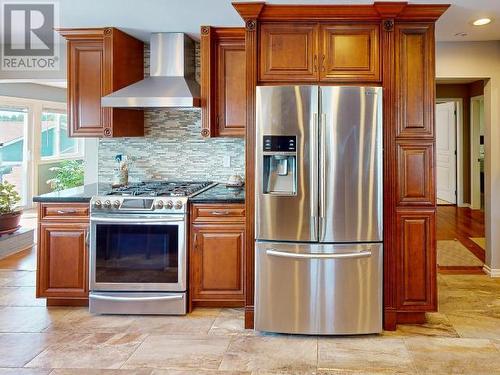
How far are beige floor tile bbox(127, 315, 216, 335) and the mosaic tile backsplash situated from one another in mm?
1466

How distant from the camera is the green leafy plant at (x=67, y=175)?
29.3 feet

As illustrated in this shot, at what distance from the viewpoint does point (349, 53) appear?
3.38m

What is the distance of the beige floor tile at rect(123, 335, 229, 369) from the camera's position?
2.84m

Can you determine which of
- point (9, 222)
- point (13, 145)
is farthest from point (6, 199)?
point (13, 145)

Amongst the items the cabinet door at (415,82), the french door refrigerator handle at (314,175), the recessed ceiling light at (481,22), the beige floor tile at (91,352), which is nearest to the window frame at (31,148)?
the beige floor tile at (91,352)

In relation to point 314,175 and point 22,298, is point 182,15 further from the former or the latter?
point 22,298

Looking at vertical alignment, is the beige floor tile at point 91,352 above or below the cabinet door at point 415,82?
below

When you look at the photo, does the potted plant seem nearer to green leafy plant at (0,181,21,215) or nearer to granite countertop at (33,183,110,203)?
green leafy plant at (0,181,21,215)

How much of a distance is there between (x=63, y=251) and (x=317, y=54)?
242 cm

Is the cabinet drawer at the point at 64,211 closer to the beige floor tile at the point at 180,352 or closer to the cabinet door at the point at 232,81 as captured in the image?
the beige floor tile at the point at 180,352

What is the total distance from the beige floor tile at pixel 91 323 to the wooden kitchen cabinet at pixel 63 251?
0.59ft

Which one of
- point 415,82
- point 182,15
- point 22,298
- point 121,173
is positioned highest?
point 182,15

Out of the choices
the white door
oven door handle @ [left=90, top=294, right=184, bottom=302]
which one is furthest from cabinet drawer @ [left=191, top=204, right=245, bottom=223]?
the white door

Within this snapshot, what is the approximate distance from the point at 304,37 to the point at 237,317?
2.10 m
